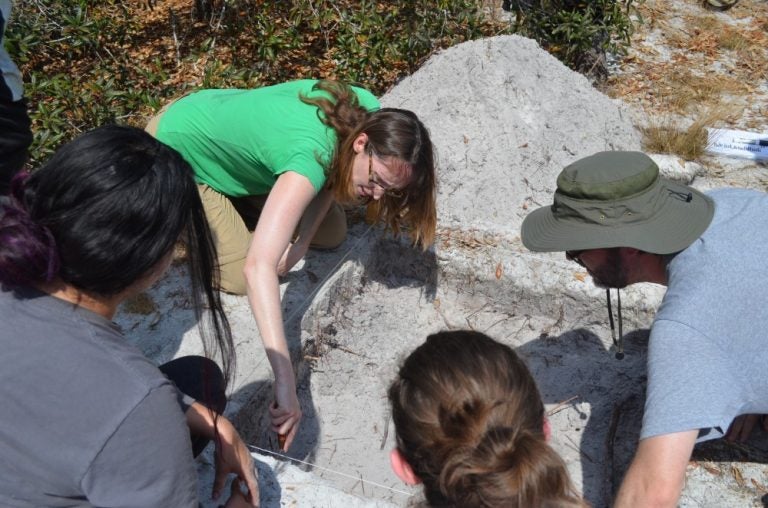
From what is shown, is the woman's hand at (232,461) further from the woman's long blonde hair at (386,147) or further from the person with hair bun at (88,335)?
the woman's long blonde hair at (386,147)

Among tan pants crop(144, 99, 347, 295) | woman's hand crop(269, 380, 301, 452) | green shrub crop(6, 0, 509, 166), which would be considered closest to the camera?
woman's hand crop(269, 380, 301, 452)

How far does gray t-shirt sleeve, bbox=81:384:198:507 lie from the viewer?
131 centimetres

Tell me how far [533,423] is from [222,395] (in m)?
1.07

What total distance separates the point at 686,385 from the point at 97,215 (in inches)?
52.4

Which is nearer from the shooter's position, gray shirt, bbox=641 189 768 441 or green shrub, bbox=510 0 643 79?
gray shirt, bbox=641 189 768 441

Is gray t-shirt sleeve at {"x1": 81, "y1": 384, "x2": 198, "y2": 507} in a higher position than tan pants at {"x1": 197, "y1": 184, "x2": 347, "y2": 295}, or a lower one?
higher

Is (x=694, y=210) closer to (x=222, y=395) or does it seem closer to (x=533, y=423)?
(x=533, y=423)

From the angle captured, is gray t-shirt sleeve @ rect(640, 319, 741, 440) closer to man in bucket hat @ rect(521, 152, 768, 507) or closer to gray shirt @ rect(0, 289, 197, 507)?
man in bucket hat @ rect(521, 152, 768, 507)

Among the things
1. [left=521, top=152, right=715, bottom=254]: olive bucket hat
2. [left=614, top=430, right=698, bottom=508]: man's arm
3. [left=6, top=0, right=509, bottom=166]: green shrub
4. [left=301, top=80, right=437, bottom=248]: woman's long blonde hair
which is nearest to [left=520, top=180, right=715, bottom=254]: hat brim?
[left=521, top=152, right=715, bottom=254]: olive bucket hat

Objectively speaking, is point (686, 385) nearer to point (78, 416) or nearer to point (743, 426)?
point (743, 426)

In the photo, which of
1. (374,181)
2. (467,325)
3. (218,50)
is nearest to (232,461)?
(374,181)

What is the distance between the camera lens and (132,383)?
52.8 inches

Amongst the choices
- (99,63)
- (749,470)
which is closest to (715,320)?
(749,470)

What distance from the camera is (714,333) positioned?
176cm
